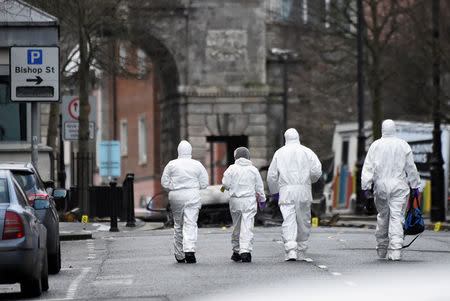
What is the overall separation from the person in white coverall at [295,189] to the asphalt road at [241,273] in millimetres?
368

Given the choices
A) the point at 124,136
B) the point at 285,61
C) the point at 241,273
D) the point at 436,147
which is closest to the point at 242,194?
the point at 241,273

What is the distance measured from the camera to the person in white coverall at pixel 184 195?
18562 mm

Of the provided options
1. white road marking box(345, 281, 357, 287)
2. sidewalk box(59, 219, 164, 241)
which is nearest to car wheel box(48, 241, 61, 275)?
white road marking box(345, 281, 357, 287)

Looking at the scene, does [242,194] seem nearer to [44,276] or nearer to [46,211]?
[46,211]

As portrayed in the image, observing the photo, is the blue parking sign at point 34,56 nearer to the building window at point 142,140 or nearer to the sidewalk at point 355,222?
the sidewalk at point 355,222

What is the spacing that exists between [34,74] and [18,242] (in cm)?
1018

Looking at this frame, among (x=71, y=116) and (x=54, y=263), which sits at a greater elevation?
(x=71, y=116)

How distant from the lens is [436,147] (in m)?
33.2

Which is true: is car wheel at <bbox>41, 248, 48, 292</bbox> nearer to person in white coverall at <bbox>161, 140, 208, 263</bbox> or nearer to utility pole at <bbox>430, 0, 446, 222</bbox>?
person in white coverall at <bbox>161, 140, 208, 263</bbox>

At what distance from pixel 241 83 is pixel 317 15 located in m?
6.53

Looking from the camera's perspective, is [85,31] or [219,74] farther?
[219,74]

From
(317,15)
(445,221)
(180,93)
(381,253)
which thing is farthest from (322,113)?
(381,253)

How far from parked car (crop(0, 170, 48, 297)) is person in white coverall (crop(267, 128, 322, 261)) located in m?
5.16

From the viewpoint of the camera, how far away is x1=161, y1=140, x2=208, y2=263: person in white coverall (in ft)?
60.9
